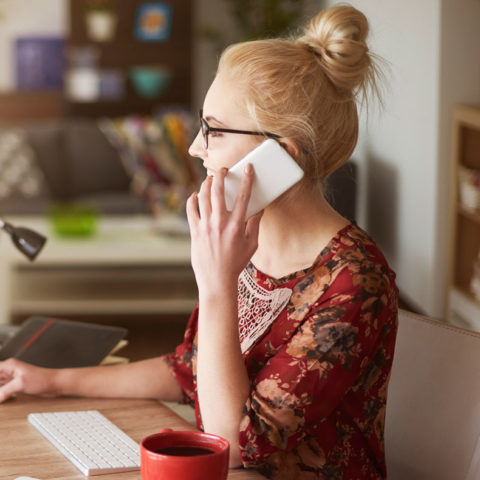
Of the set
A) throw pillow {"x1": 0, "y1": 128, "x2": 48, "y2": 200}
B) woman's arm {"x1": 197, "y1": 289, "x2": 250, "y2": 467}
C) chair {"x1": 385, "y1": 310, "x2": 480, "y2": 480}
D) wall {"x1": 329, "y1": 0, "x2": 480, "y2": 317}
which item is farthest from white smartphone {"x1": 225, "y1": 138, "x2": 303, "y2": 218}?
throw pillow {"x1": 0, "y1": 128, "x2": 48, "y2": 200}

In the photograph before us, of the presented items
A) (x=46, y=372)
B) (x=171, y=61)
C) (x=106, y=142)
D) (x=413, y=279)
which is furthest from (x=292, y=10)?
(x=46, y=372)

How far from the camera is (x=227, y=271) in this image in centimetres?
103

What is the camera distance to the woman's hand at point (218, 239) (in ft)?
3.39

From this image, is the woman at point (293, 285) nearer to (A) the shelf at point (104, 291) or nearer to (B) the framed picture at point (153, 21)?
(A) the shelf at point (104, 291)

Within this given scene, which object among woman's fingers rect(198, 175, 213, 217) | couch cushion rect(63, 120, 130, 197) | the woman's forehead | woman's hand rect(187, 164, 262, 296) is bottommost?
couch cushion rect(63, 120, 130, 197)

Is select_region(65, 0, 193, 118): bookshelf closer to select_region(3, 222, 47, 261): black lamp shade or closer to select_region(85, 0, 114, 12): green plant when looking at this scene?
select_region(85, 0, 114, 12): green plant

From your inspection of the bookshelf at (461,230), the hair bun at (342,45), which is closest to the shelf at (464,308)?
the bookshelf at (461,230)

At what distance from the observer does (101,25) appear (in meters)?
6.30

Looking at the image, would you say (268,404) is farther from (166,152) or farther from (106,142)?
(106,142)

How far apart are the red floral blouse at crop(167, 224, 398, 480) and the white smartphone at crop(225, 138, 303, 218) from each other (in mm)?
113

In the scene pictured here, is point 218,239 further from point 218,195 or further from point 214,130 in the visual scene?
point 214,130

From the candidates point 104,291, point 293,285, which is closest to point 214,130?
point 293,285

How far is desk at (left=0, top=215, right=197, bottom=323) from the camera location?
3.59m

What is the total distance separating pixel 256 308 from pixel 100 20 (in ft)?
18.0
